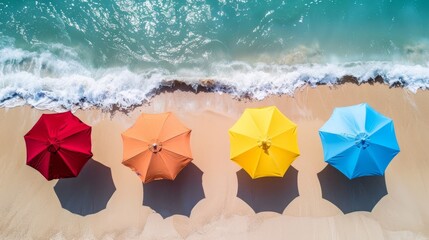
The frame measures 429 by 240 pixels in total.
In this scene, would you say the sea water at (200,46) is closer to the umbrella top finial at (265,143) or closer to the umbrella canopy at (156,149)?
the umbrella canopy at (156,149)

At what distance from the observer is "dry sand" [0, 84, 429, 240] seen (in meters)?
9.69

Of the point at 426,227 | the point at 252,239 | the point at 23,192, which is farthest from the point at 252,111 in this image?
the point at 23,192

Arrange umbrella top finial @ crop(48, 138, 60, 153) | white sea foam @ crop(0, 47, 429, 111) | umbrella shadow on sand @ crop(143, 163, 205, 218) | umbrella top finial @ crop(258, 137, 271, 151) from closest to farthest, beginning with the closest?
umbrella top finial @ crop(258, 137, 271, 151), umbrella top finial @ crop(48, 138, 60, 153), umbrella shadow on sand @ crop(143, 163, 205, 218), white sea foam @ crop(0, 47, 429, 111)

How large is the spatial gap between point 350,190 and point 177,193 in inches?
185

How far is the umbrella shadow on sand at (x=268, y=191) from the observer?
9.88 m

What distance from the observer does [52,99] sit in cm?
1070

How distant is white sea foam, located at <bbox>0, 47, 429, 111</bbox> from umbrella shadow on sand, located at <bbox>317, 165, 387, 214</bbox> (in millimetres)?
2644

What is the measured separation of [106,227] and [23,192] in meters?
2.47

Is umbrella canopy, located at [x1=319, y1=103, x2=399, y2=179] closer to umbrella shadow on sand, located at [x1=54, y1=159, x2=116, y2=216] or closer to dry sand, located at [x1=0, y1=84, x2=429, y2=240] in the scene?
dry sand, located at [x1=0, y1=84, x2=429, y2=240]

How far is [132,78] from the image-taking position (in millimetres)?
10969

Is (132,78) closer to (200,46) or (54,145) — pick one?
(200,46)

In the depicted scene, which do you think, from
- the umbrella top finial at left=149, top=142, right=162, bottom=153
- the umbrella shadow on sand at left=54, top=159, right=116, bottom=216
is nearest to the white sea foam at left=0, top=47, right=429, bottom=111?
the umbrella shadow on sand at left=54, top=159, right=116, bottom=216

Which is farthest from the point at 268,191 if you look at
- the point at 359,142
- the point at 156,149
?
the point at 156,149

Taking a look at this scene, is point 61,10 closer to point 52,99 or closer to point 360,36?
point 52,99
